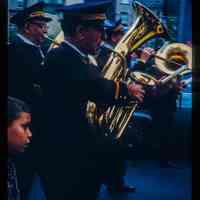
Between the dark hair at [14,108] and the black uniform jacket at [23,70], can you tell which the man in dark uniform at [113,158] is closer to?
the black uniform jacket at [23,70]

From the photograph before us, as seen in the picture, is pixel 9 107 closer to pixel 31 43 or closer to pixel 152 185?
pixel 31 43

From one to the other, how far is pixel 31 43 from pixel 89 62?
49cm

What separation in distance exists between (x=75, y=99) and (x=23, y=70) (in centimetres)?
48

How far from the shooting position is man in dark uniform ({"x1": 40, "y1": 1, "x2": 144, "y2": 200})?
3895mm

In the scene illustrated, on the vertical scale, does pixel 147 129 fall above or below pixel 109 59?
below

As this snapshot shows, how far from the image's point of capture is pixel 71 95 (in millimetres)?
3949

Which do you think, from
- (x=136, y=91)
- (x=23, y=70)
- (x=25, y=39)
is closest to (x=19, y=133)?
(x=23, y=70)

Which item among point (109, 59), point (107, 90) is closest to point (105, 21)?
point (109, 59)

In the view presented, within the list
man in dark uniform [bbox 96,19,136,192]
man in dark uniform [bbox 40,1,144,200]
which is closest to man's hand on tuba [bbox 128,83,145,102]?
man in dark uniform [bbox 40,1,144,200]

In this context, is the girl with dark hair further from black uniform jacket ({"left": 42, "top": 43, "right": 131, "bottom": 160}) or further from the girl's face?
black uniform jacket ({"left": 42, "top": 43, "right": 131, "bottom": 160})

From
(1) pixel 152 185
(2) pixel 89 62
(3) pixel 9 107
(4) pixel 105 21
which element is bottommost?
(1) pixel 152 185

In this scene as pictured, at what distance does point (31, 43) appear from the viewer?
12.8 feet

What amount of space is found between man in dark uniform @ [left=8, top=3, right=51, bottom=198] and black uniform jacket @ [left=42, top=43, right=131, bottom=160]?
0.08 m

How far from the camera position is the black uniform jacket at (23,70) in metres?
3.91
